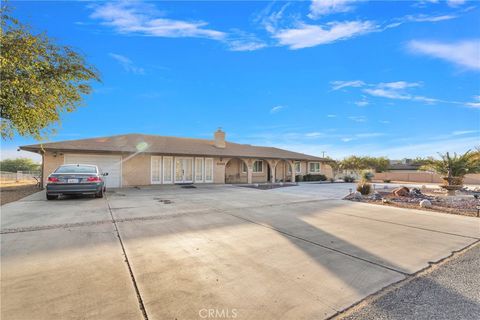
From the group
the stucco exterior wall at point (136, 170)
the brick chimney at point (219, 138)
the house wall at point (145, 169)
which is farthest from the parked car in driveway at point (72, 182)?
the brick chimney at point (219, 138)

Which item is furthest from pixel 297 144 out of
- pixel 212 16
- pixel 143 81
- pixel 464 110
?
pixel 212 16

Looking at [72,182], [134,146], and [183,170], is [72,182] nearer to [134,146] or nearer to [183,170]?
[134,146]

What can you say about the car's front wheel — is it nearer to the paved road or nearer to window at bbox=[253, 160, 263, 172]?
the paved road

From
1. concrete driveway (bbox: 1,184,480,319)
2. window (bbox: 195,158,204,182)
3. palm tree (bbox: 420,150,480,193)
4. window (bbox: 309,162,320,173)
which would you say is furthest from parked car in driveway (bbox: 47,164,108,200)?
window (bbox: 309,162,320,173)

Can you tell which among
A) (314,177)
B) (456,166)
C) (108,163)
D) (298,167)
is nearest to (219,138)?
(298,167)

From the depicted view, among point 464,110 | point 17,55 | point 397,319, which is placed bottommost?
point 397,319

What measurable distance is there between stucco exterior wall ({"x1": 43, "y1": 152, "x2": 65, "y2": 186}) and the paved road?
1703cm

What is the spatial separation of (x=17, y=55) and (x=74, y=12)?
145 inches

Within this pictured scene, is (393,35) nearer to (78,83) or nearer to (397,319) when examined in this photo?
(397,319)

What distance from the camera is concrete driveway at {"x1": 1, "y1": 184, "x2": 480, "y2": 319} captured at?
7.89 feet

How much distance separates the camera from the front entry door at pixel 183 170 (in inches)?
711

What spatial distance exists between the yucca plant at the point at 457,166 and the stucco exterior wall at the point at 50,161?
2262 cm

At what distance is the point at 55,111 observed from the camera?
7.71 m

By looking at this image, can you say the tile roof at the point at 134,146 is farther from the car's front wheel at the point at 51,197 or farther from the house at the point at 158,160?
the car's front wheel at the point at 51,197
